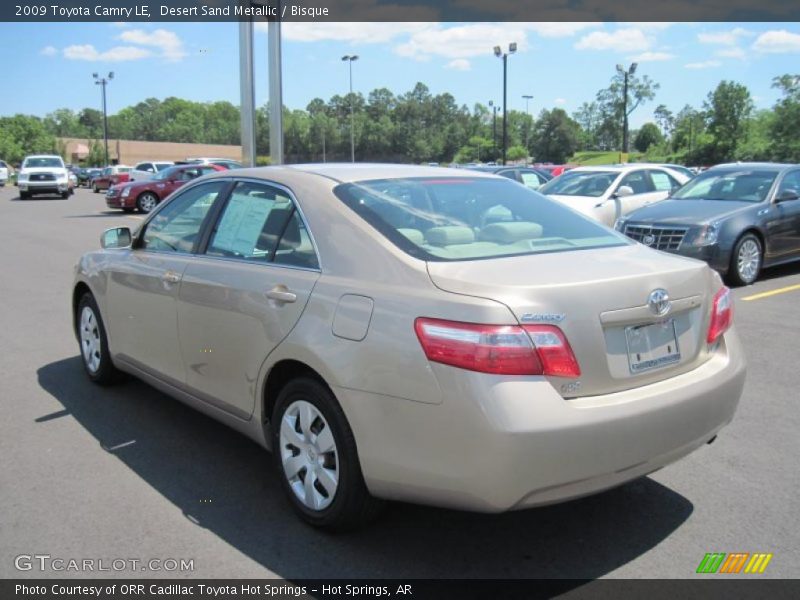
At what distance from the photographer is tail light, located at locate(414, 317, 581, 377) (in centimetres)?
266

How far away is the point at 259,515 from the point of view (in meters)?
3.51

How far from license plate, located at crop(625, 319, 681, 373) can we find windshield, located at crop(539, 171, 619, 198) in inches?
429

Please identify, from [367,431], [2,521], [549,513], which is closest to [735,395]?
[549,513]

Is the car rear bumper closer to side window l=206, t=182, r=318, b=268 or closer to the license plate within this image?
the license plate

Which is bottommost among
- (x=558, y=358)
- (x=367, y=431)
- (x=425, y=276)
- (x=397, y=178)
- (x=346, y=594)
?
(x=346, y=594)

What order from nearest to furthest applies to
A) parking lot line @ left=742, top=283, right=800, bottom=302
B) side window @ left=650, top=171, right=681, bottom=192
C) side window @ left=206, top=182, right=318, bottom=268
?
side window @ left=206, top=182, right=318, bottom=268 < parking lot line @ left=742, top=283, right=800, bottom=302 < side window @ left=650, top=171, right=681, bottom=192

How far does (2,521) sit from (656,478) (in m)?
3.24

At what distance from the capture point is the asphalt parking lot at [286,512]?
121 inches

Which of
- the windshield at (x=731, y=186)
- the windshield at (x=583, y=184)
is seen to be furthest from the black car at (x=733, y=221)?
the windshield at (x=583, y=184)

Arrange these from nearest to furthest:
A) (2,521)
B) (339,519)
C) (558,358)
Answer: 1. (558,358)
2. (339,519)
3. (2,521)

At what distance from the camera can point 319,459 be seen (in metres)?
3.24

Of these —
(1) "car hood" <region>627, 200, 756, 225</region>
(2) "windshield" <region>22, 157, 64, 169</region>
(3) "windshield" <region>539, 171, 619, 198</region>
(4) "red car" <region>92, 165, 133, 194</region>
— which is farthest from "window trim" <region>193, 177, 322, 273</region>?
(2) "windshield" <region>22, 157, 64, 169</region>

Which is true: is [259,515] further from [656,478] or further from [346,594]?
[656,478]

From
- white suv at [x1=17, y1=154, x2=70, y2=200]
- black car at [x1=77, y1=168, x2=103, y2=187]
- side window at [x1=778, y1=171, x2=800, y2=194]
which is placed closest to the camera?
side window at [x1=778, y1=171, x2=800, y2=194]
